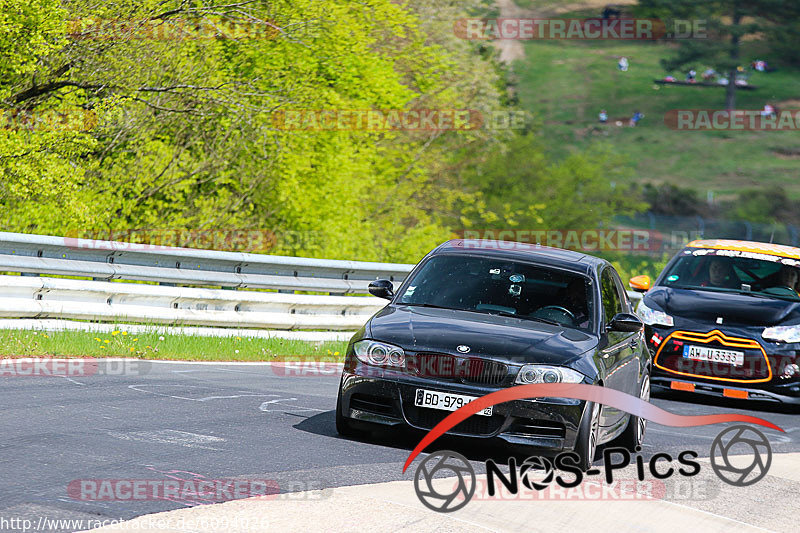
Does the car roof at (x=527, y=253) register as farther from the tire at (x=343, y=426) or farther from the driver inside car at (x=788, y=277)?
the driver inside car at (x=788, y=277)

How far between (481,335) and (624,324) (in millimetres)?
1386

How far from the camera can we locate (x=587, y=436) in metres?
7.47

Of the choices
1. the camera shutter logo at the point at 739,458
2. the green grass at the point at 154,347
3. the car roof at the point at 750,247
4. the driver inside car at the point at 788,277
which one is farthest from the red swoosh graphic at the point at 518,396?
the car roof at the point at 750,247

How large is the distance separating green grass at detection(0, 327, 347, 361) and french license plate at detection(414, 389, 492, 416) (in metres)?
4.92

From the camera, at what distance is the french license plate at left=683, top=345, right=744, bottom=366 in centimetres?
1288

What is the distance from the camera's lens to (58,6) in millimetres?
17609

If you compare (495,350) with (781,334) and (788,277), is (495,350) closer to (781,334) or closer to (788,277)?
(781,334)

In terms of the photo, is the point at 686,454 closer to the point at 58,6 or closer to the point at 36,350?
the point at 36,350

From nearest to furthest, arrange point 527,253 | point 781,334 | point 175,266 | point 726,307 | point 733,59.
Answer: point 527,253 → point 781,334 → point 726,307 → point 175,266 → point 733,59

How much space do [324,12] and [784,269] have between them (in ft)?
39.2

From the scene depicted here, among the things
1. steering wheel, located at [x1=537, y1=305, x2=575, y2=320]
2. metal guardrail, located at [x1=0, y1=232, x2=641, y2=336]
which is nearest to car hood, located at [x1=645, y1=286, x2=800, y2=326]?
metal guardrail, located at [x1=0, y1=232, x2=641, y2=336]

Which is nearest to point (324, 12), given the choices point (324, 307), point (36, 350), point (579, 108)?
point (324, 307)

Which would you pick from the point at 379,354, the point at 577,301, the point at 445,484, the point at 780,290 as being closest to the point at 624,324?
the point at 577,301

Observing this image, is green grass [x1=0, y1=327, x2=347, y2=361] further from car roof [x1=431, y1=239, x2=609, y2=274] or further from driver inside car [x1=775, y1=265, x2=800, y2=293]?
driver inside car [x1=775, y1=265, x2=800, y2=293]
